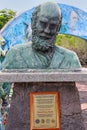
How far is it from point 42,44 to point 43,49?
56 millimetres

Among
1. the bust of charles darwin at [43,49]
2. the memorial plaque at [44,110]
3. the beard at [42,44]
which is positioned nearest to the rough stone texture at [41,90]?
the memorial plaque at [44,110]

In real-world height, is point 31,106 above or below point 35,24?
below

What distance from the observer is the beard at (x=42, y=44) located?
4.28 m

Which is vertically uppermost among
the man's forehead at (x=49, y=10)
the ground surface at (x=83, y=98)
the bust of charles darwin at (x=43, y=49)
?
the man's forehead at (x=49, y=10)

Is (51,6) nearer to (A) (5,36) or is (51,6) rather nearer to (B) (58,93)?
(B) (58,93)

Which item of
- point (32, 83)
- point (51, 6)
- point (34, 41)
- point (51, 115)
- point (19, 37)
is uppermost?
point (51, 6)

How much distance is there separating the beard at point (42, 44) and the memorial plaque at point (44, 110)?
0.47m

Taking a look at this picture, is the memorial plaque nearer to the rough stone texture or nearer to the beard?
the rough stone texture

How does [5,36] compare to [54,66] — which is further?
[5,36]

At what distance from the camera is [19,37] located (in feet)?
35.2

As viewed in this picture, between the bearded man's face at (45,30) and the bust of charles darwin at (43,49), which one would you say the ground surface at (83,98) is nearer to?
the bust of charles darwin at (43,49)

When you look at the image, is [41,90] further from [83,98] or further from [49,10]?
[83,98]

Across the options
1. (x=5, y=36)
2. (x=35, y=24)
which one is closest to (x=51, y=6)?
(x=35, y=24)

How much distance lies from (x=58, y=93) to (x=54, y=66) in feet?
0.95
